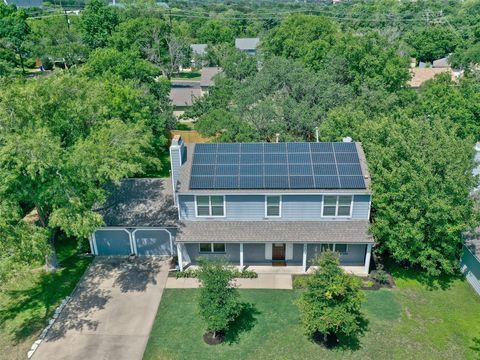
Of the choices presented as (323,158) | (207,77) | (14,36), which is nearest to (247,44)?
(207,77)

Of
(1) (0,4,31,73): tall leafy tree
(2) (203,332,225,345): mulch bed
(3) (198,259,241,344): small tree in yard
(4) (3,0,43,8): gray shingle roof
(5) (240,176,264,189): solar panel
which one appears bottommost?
(2) (203,332,225,345): mulch bed

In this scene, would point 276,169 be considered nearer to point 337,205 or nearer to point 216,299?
point 337,205

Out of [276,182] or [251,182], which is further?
[251,182]

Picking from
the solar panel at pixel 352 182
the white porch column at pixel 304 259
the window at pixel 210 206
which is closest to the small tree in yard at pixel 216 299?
the window at pixel 210 206

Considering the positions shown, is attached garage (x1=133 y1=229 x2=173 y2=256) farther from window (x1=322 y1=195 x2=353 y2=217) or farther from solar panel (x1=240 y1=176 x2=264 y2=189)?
window (x1=322 y1=195 x2=353 y2=217)

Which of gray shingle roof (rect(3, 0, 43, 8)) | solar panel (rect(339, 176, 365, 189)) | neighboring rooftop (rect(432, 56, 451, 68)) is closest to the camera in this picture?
solar panel (rect(339, 176, 365, 189))

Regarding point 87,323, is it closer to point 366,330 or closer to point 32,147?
point 32,147

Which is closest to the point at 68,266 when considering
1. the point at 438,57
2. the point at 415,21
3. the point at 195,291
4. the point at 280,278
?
the point at 195,291

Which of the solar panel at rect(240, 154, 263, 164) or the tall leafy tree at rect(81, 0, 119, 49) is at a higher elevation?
the tall leafy tree at rect(81, 0, 119, 49)

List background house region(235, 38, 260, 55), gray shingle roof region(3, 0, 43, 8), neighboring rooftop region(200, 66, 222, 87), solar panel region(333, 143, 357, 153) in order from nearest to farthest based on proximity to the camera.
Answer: solar panel region(333, 143, 357, 153) → neighboring rooftop region(200, 66, 222, 87) → background house region(235, 38, 260, 55) → gray shingle roof region(3, 0, 43, 8)

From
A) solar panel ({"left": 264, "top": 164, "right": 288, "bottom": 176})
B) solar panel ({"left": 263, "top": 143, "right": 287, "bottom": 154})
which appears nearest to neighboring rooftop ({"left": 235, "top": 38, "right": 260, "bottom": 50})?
solar panel ({"left": 263, "top": 143, "right": 287, "bottom": 154})
